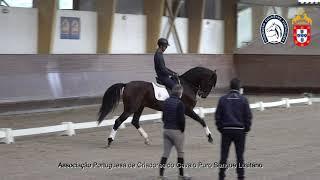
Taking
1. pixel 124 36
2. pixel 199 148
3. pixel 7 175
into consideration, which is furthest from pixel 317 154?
pixel 124 36

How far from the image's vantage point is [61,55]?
79.4 ft

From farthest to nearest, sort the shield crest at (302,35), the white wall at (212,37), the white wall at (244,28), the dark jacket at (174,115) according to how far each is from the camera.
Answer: the white wall at (244,28), the shield crest at (302,35), the white wall at (212,37), the dark jacket at (174,115)

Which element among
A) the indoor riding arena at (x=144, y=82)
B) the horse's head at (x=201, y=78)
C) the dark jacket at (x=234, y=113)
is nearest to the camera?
the dark jacket at (x=234, y=113)

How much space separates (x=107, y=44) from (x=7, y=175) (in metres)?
16.2

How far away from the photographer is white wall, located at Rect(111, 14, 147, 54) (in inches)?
1083

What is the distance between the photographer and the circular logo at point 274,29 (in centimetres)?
3441

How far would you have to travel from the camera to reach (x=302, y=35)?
3403 cm

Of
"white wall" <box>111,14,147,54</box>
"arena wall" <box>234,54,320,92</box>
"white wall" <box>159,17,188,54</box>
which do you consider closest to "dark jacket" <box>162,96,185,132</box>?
"white wall" <box>111,14,147,54</box>

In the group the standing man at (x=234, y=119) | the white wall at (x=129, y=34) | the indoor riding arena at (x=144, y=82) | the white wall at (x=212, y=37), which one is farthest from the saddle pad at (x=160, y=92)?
the white wall at (x=212, y=37)

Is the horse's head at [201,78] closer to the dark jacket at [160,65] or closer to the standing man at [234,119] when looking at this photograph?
the dark jacket at [160,65]

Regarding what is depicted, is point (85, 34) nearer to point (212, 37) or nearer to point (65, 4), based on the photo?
point (65, 4)

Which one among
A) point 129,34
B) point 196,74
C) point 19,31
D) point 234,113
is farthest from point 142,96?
point 129,34

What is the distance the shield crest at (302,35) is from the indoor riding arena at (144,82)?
0.05 meters

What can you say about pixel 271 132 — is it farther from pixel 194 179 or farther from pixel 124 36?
pixel 124 36
